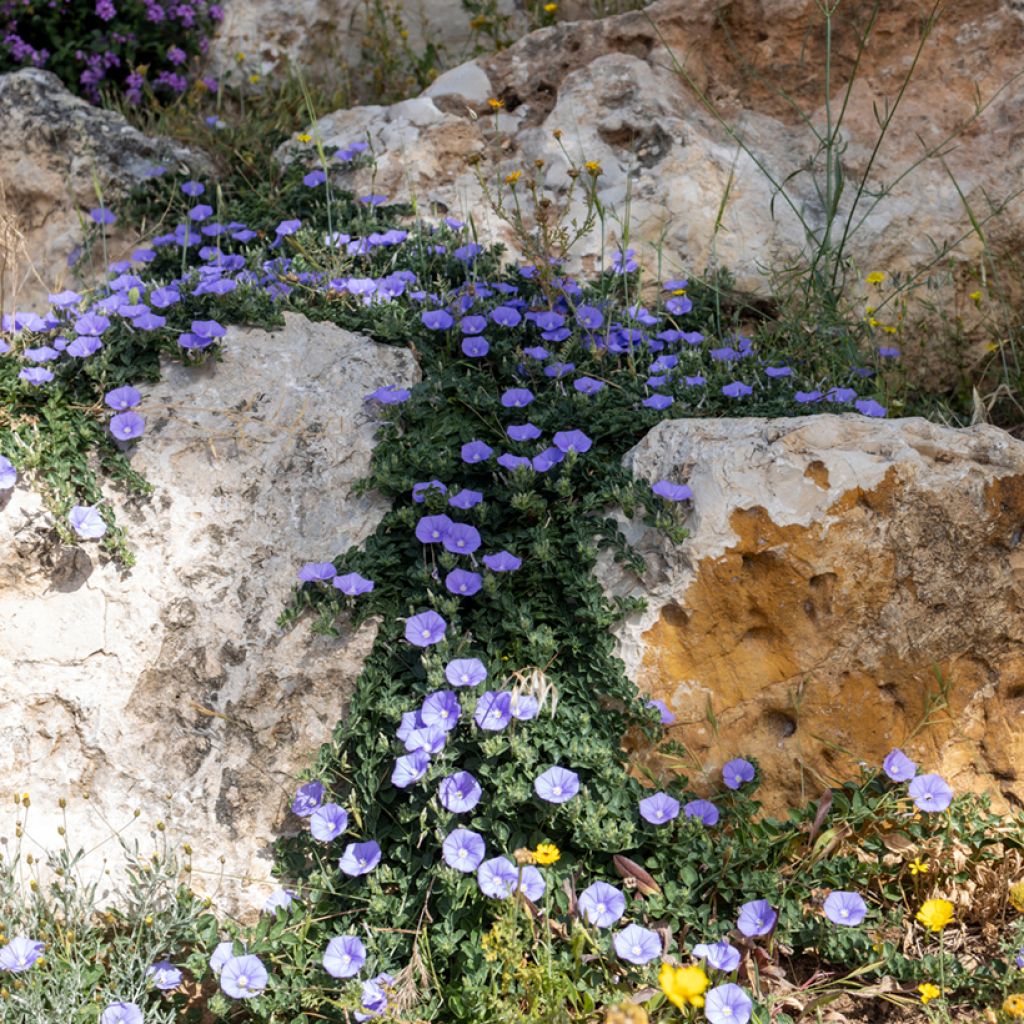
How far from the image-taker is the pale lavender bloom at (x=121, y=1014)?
2.27m

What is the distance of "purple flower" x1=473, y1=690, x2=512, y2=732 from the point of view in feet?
8.43

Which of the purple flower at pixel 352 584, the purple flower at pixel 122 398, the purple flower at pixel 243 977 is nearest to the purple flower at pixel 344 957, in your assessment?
the purple flower at pixel 243 977

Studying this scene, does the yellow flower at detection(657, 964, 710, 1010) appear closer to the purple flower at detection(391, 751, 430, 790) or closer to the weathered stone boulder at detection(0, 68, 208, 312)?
the purple flower at detection(391, 751, 430, 790)

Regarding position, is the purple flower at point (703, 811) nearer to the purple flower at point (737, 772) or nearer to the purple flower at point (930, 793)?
the purple flower at point (737, 772)

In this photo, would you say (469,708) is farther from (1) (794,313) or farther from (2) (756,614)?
(1) (794,313)

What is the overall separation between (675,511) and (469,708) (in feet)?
2.36

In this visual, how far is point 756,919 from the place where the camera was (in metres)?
2.42

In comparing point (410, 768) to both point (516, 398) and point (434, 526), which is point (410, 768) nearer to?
point (434, 526)

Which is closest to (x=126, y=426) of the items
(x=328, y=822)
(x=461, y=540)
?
(x=461, y=540)

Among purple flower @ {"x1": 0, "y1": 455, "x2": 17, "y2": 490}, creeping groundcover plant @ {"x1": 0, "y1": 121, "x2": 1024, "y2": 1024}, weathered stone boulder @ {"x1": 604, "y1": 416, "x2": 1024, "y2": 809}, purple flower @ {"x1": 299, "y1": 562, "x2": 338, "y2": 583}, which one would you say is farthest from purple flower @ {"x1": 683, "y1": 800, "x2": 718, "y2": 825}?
purple flower @ {"x1": 0, "y1": 455, "x2": 17, "y2": 490}

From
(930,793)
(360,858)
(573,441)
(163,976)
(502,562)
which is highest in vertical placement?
(573,441)

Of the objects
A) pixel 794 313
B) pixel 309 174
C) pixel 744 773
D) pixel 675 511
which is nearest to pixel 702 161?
pixel 794 313

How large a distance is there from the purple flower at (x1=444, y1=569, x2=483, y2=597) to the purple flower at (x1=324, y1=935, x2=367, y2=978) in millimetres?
833

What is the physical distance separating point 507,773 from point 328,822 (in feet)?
1.42
